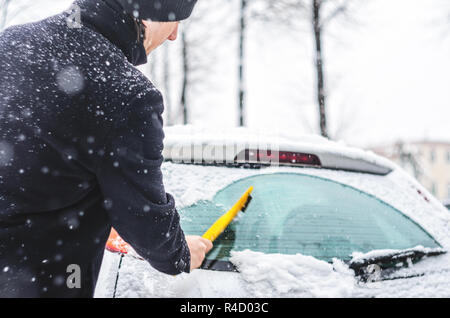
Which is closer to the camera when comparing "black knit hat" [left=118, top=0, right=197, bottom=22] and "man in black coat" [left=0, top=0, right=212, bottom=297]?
"man in black coat" [left=0, top=0, right=212, bottom=297]

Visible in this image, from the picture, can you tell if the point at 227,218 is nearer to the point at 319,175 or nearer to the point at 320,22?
the point at 319,175

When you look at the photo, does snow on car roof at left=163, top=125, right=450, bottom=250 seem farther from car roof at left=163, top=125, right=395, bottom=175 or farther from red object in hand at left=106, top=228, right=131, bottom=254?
red object in hand at left=106, top=228, right=131, bottom=254

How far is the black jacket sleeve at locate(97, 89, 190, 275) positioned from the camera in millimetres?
1131

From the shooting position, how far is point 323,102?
1232 cm

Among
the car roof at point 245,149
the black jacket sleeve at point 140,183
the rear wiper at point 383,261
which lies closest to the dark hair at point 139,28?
the black jacket sleeve at point 140,183

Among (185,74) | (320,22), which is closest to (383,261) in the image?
(320,22)

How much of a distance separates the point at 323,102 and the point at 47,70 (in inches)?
463

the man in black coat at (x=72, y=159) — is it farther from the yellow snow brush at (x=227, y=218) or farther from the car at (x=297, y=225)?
the yellow snow brush at (x=227, y=218)

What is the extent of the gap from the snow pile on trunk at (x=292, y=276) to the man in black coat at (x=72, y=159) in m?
0.36

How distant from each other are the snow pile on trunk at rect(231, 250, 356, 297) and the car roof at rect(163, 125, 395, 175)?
54 cm

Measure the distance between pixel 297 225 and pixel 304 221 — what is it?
0.05m

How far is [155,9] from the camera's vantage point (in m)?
1.29

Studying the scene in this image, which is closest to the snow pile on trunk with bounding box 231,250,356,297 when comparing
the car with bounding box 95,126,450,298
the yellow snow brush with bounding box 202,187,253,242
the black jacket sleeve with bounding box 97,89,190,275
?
the car with bounding box 95,126,450,298
